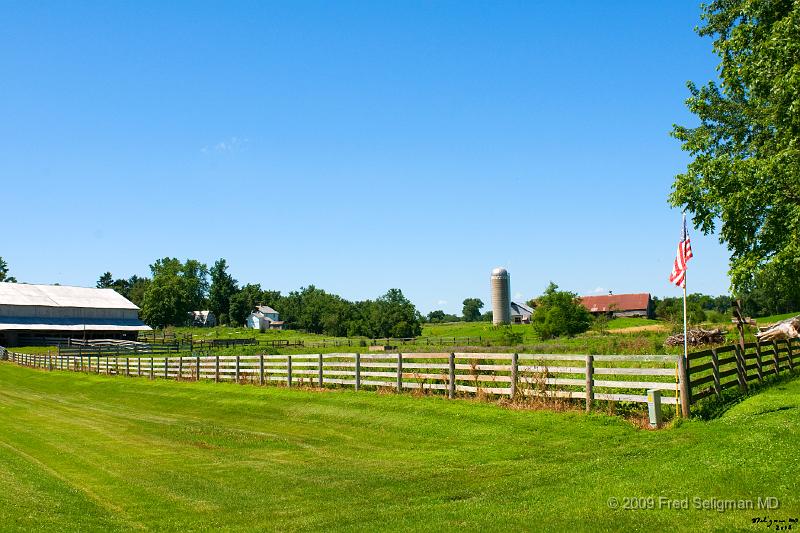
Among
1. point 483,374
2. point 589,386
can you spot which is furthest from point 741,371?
point 483,374

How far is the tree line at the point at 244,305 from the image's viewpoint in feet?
320

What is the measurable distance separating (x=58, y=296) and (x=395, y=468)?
90.6 metres

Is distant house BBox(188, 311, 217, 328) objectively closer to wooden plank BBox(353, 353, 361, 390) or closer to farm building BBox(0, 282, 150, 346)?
farm building BBox(0, 282, 150, 346)

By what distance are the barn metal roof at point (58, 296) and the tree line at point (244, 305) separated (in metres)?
18.2

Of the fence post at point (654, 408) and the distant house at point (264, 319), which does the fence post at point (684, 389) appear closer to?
the fence post at point (654, 408)

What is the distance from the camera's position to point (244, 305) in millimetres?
144125

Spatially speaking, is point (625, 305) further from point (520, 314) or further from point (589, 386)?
point (589, 386)

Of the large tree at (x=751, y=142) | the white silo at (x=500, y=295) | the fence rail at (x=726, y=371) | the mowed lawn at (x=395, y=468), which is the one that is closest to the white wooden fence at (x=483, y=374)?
the fence rail at (x=726, y=371)

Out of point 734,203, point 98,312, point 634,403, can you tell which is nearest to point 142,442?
point 634,403

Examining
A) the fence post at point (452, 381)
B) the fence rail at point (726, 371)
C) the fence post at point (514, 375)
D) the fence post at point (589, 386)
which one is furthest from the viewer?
the fence post at point (452, 381)

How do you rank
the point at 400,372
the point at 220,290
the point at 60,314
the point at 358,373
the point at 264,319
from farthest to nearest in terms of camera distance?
the point at 264,319
the point at 220,290
the point at 60,314
the point at 358,373
the point at 400,372

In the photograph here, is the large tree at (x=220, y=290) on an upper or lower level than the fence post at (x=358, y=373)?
upper

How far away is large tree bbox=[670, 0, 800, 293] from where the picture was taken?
19125 millimetres

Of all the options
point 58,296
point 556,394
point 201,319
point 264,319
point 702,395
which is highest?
point 58,296
